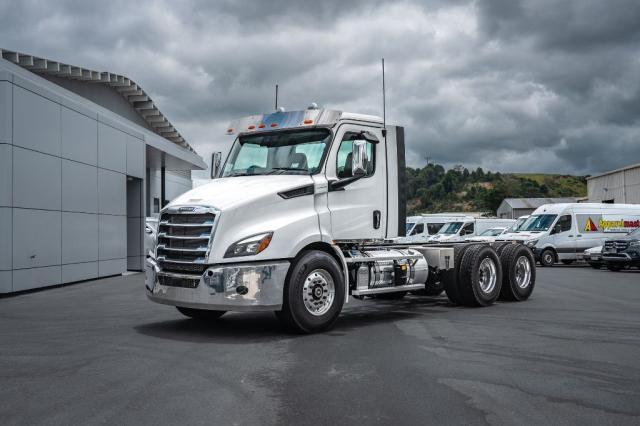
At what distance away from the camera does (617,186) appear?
186 ft

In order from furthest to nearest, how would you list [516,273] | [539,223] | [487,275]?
[539,223]
[516,273]
[487,275]

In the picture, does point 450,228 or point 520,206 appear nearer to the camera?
point 450,228

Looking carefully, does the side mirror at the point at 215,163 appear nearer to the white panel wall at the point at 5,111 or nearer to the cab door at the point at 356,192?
the cab door at the point at 356,192

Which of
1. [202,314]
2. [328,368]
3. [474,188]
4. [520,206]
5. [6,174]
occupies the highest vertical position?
[474,188]

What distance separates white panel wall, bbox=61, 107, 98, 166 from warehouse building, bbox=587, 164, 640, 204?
→ 45.9 m

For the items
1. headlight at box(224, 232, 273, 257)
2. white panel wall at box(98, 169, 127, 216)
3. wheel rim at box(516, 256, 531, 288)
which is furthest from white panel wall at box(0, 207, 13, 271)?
wheel rim at box(516, 256, 531, 288)

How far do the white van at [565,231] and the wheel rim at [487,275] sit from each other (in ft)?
51.7

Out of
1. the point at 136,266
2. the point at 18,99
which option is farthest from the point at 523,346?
the point at 136,266

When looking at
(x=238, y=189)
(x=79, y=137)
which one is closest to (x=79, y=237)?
(x=79, y=137)

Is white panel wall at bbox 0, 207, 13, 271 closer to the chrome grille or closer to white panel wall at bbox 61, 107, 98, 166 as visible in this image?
white panel wall at bbox 61, 107, 98, 166

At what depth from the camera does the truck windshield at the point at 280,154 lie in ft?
30.9

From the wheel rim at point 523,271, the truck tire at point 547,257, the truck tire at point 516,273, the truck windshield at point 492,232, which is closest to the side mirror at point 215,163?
the truck tire at point 516,273

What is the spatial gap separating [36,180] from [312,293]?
9955mm

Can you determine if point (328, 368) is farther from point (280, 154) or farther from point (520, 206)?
point (520, 206)
